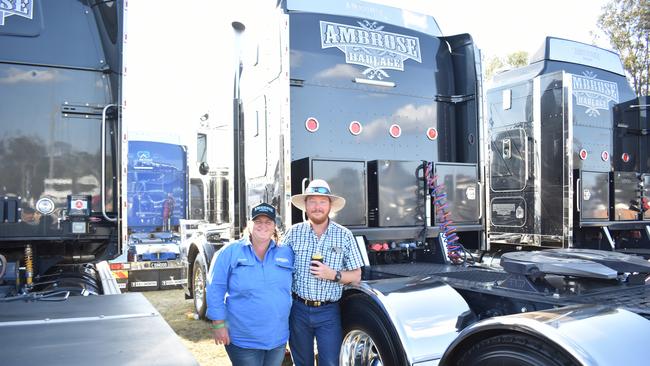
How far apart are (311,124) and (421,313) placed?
2696mm

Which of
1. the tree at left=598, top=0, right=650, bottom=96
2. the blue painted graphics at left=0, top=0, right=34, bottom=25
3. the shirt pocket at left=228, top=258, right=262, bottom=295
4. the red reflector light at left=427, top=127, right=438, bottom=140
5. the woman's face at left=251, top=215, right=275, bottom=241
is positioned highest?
the tree at left=598, top=0, right=650, bottom=96

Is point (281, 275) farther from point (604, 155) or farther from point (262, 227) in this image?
point (604, 155)

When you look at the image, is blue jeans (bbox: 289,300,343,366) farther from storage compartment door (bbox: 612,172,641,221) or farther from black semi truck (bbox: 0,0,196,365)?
storage compartment door (bbox: 612,172,641,221)

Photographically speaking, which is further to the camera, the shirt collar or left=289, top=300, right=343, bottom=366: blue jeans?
left=289, top=300, right=343, bottom=366: blue jeans

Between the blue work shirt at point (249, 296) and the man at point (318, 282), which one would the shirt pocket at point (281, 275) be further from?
the man at point (318, 282)

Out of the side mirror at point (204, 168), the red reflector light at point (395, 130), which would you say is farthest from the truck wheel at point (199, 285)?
the red reflector light at point (395, 130)

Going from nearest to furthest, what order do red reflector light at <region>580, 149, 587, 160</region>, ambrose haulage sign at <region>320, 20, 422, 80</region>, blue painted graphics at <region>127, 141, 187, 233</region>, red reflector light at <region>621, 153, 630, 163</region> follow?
ambrose haulage sign at <region>320, 20, 422, 80</region> → red reflector light at <region>580, 149, 587, 160</region> → red reflector light at <region>621, 153, 630, 163</region> → blue painted graphics at <region>127, 141, 187, 233</region>

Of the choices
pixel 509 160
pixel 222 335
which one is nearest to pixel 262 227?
pixel 222 335

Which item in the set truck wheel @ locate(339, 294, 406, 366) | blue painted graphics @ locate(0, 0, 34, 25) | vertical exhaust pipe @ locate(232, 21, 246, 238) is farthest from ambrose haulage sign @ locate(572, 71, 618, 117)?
blue painted graphics @ locate(0, 0, 34, 25)

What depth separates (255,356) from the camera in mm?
3098

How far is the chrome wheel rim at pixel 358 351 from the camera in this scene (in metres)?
3.81

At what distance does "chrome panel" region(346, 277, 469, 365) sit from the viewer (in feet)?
11.1

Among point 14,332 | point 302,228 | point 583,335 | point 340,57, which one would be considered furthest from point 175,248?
point 583,335

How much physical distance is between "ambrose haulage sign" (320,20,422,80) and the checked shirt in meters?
2.74
